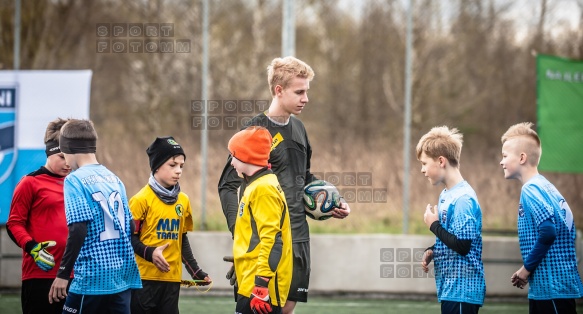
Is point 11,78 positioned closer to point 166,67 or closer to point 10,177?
point 10,177

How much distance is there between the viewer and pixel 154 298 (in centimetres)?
546

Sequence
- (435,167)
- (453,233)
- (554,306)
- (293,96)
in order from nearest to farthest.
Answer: (453,233), (554,306), (435,167), (293,96)

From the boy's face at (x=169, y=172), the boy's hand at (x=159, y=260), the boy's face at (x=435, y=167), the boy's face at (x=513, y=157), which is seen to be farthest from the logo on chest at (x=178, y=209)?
the boy's face at (x=513, y=157)

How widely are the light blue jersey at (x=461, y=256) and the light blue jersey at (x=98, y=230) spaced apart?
2.00 metres

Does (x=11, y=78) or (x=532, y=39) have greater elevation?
(x=532, y=39)

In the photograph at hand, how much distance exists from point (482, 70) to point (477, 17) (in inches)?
47.4

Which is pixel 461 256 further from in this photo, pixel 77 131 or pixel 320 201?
pixel 77 131

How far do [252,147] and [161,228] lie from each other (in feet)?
3.85

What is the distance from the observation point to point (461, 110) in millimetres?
15812

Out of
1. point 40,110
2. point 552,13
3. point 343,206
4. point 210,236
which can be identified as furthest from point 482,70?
point 343,206

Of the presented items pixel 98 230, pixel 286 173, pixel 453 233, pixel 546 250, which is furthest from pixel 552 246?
pixel 98 230

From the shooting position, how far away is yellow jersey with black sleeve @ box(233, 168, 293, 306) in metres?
4.52

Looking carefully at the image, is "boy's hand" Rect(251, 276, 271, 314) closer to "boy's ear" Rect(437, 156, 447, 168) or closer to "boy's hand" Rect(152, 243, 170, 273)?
"boy's hand" Rect(152, 243, 170, 273)

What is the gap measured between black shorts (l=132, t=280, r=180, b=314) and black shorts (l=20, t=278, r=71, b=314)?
52 cm
